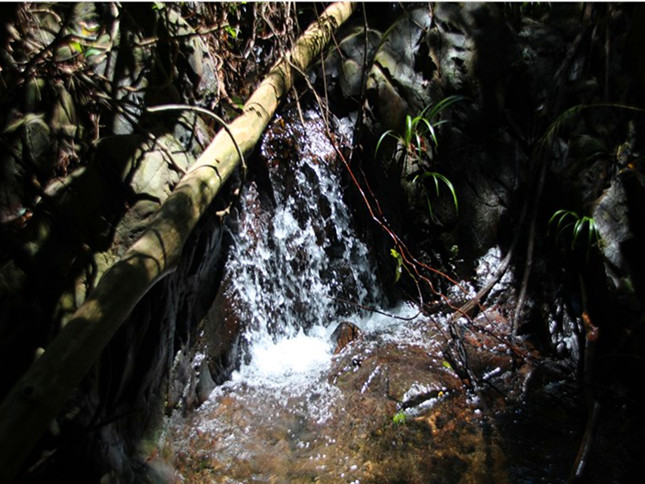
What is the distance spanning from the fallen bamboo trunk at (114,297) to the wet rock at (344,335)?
5.85ft

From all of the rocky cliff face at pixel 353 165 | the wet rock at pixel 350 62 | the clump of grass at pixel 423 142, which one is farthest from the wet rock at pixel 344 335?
the wet rock at pixel 350 62

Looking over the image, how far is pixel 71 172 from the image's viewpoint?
224 cm

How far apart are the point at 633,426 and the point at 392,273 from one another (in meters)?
2.19

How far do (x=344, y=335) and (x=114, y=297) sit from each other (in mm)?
2219

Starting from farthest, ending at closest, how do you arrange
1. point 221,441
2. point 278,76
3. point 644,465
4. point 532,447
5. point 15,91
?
1. point 278,76
2. point 221,441
3. point 532,447
4. point 644,465
5. point 15,91

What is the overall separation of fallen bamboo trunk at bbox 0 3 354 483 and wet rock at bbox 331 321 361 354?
5.85 feet

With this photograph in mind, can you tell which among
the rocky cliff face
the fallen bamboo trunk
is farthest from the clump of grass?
the fallen bamboo trunk

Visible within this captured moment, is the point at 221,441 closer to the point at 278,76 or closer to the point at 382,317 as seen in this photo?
the point at 382,317

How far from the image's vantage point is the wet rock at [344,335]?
360 cm

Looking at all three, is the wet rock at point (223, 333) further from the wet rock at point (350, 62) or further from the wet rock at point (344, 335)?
the wet rock at point (350, 62)

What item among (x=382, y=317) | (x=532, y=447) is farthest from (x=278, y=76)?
(x=532, y=447)

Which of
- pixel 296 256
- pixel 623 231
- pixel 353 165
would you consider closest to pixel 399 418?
pixel 296 256

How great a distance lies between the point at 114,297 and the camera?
1853mm

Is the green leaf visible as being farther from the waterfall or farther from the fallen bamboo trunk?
the fallen bamboo trunk
